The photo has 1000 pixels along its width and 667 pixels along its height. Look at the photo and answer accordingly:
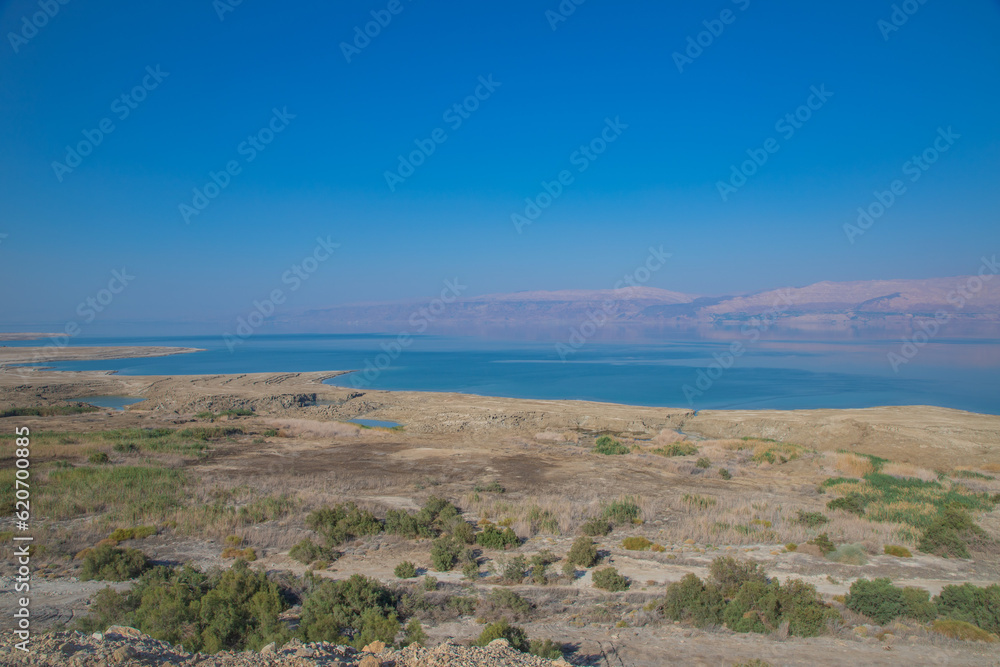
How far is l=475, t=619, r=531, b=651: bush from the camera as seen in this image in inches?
279

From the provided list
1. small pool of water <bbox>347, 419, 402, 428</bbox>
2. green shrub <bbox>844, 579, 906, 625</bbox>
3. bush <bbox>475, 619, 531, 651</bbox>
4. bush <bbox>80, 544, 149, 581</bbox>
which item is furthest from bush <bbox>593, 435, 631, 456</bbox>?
bush <bbox>80, 544, 149, 581</bbox>

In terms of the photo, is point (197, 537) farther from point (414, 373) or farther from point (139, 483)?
point (414, 373)

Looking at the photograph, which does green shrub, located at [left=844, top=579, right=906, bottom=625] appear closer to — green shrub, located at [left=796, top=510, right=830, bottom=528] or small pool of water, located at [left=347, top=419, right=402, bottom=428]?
green shrub, located at [left=796, top=510, right=830, bottom=528]

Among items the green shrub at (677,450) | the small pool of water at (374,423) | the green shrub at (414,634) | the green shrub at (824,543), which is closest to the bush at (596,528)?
the green shrub at (824,543)

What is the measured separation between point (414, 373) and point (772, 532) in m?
68.2

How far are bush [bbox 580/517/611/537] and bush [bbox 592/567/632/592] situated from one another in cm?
262

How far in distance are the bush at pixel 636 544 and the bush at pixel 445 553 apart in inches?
144

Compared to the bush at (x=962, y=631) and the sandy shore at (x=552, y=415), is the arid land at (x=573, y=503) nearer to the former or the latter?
the bush at (x=962, y=631)

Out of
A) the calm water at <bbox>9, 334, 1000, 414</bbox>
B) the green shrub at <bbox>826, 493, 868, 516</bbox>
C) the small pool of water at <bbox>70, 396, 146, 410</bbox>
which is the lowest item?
the calm water at <bbox>9, 334, 1000, 414</bbox>

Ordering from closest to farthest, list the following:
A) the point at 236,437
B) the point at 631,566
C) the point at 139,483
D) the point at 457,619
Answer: the point at 457,619
the point at 631,566
the point at 139,483
the point at 236,437

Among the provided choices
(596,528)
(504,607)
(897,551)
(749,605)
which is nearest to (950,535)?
(897,551)

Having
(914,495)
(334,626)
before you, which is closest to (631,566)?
(334,626)

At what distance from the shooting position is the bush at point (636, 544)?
11453mm

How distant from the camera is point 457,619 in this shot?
8398 millimetres
